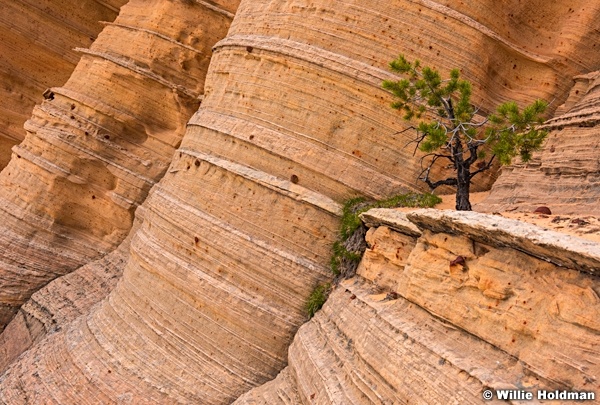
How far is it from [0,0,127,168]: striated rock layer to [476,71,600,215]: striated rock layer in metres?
12.0

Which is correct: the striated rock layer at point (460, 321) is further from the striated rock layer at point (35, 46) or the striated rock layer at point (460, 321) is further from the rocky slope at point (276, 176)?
the striated rock layer at point (35, 46)

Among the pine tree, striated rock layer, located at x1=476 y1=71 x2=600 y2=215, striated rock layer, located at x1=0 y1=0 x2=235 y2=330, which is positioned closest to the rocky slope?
the pine tree

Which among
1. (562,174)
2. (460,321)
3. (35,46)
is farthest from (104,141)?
(460,321)

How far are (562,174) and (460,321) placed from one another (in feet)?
8.48

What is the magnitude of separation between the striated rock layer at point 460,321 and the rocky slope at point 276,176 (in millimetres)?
1279

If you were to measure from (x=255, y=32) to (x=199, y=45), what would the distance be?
3704 millimetres

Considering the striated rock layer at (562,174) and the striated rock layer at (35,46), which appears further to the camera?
the striated rock layer at (35,46)

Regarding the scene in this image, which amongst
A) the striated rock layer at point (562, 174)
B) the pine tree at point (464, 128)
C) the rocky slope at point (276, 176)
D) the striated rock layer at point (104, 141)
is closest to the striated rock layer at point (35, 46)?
the striated rock layer at point (104, 141)

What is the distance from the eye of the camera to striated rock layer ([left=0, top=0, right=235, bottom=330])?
10750 millimetres

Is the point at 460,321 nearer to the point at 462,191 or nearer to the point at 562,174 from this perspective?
the point at 462,191

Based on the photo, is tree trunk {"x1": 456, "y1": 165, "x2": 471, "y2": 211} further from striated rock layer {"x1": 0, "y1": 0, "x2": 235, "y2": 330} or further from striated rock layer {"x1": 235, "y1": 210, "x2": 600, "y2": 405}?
striated rock layer {"x1": 0, "y1": 0, "x2": 235, "y2": 330}

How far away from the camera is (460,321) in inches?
166

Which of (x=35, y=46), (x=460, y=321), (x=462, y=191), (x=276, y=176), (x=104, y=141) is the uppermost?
(x=35, y=46)

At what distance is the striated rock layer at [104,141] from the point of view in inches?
423
